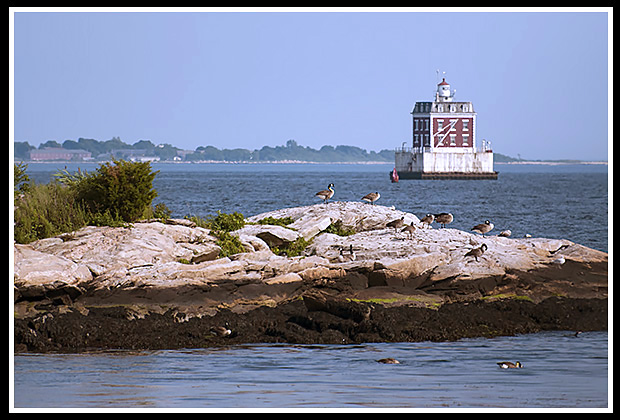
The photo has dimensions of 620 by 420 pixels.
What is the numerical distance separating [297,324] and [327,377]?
1.94 metres

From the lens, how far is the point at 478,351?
1098 centimetres

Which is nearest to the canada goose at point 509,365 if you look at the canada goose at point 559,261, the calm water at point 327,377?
the calm water at point 327,377

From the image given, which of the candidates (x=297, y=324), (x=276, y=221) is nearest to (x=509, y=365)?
(x=297, y=324)

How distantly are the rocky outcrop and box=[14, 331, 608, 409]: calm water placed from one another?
0.98 m

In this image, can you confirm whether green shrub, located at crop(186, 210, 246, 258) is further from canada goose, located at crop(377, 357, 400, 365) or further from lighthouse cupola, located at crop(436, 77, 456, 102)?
lighthouse cupola, located at crop(436, 77, 456, 102)

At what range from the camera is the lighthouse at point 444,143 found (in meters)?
87.1

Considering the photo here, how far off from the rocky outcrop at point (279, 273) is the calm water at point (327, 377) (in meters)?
0.98

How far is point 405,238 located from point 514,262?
1.80m

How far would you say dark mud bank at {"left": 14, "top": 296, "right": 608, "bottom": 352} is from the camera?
1098cm

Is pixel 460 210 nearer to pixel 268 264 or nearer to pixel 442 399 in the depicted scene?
pixel 268 264

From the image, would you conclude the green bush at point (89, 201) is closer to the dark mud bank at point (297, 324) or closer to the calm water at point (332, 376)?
the dark mud bank at point (297, 324)

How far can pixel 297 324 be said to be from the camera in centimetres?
1164

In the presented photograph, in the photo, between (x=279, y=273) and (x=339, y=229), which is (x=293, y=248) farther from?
(x=279, y=273)

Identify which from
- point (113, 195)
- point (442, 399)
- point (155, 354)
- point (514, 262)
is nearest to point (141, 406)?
point (155, 354)
